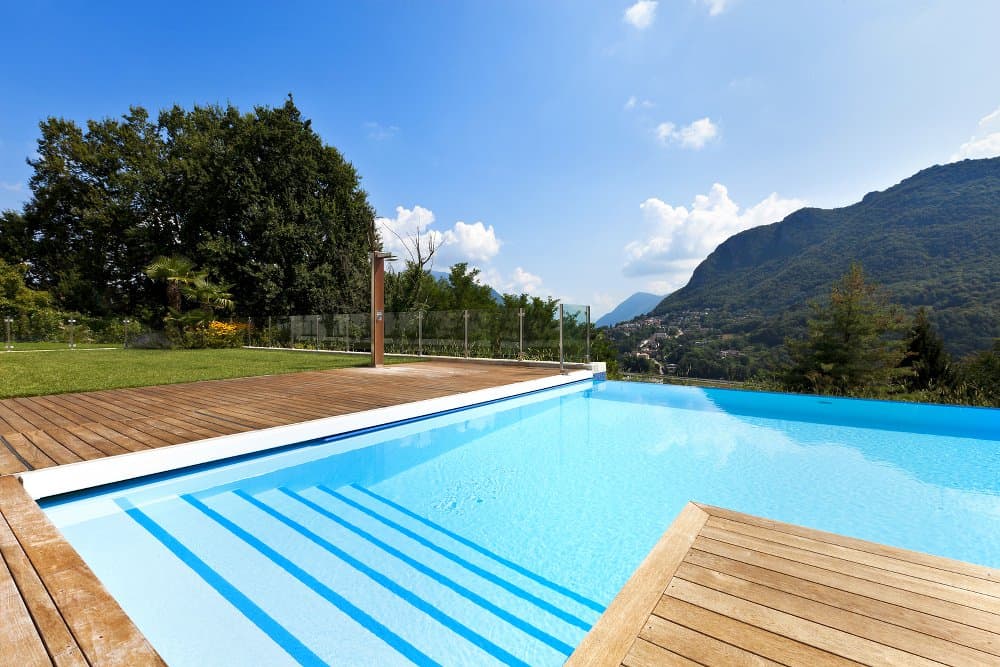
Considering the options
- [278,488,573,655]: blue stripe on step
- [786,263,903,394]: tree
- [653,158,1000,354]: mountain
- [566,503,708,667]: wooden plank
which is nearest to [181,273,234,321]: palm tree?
[278,488,573,655]: blue stripe on step

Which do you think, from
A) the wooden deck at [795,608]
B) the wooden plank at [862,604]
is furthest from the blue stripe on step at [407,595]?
the wooden plank at [862,604]

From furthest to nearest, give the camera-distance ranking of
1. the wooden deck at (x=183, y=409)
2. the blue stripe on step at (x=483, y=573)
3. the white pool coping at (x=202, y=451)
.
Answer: the wooden deck at (x=183, y=409)
the white pool coping at (x=202, y=451)
the blue stripe on step at (x=483, y=573)

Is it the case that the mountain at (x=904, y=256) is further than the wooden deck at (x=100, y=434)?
Yes

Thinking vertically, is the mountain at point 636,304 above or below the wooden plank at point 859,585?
above

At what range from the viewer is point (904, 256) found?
2781 cm

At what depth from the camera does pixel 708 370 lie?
50.7 ft

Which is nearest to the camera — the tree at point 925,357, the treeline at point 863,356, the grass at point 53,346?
the treeline at point 863,356

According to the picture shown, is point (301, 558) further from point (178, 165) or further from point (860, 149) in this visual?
point (178, 165)

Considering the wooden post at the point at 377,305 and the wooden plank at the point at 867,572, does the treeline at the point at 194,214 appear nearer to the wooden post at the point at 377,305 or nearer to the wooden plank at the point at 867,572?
the wooden post at the point at 377,305

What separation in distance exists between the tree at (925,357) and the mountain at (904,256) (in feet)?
31.6

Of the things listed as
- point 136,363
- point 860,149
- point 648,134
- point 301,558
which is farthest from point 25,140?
point 860,149

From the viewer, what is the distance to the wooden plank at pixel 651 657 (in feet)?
4.44

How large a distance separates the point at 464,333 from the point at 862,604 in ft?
36.5

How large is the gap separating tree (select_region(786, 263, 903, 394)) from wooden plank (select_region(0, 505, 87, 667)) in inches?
452
